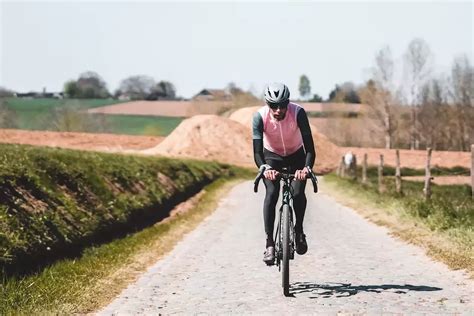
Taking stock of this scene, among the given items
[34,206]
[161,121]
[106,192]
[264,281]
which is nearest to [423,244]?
[264,281]

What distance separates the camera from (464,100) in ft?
310

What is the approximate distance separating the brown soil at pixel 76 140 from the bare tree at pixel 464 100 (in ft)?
139

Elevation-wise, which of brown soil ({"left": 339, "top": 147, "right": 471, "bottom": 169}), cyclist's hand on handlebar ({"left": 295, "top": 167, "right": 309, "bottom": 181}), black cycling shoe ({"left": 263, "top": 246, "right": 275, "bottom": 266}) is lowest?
brown soil ({"left": 339, "top": 147, "right": 471, "bottom": 169})

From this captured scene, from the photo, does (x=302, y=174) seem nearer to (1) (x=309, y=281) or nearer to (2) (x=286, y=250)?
(2) (x=286, y=250)

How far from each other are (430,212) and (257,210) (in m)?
8.14

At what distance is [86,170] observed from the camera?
17.7m

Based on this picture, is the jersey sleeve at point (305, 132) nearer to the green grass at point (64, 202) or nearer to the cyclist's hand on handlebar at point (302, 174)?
the cyclist's hand on handlebar at point (302, 174)

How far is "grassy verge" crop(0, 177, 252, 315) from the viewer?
8.09m

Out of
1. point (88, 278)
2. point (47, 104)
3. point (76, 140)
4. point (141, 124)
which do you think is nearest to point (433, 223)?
→ point (88, 278)

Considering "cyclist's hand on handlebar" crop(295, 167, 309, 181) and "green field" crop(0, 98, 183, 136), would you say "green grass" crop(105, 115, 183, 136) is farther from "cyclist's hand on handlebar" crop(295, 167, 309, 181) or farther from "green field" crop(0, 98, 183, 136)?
"cyclist's hand on handlebar" crop(295, 167, 309, 181)

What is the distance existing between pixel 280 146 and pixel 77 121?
93856mm

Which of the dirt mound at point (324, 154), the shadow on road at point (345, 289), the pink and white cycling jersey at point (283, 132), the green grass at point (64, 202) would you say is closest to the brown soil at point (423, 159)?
the dirt mound at point (324, 154)

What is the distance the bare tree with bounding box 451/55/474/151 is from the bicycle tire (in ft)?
278

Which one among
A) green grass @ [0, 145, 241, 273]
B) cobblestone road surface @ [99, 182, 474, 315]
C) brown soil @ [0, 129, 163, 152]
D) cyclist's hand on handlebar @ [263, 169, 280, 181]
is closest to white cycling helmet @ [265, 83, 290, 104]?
cyclist's hand on handlebar @ [263, 169, 280, 181]
